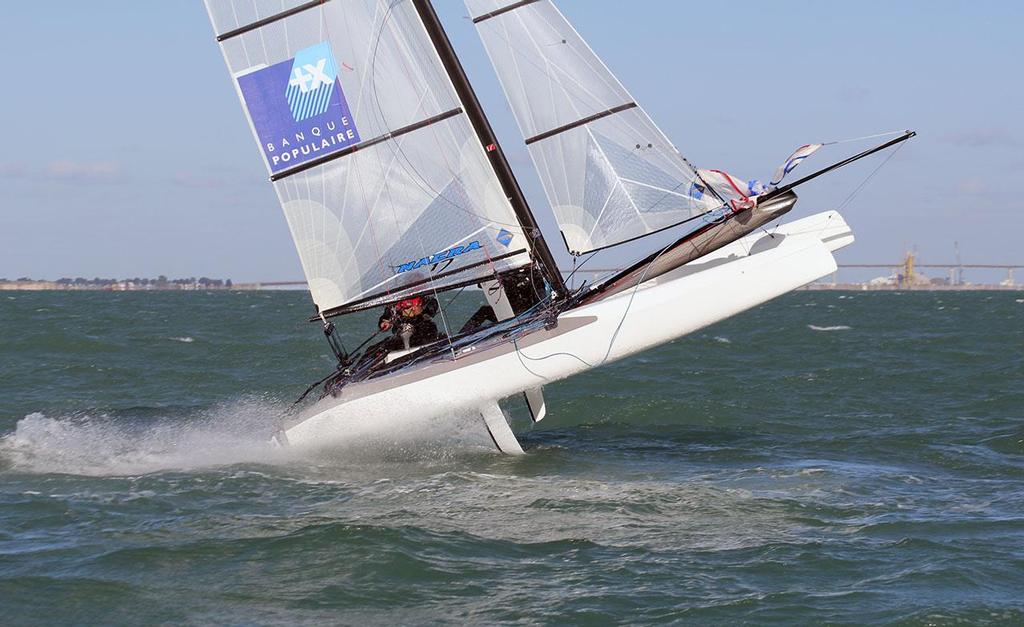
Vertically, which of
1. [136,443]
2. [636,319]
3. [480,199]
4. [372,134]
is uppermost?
[372,134]

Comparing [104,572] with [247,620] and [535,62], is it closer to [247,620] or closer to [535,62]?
[247,620]

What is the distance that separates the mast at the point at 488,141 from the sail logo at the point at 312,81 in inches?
39.0

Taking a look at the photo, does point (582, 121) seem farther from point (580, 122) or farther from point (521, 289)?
point (521, 289)

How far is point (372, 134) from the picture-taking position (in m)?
12.1

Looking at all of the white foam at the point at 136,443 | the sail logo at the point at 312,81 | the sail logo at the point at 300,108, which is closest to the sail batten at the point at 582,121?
the sail logo at the point at 300,108

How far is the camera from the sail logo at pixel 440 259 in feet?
40.0

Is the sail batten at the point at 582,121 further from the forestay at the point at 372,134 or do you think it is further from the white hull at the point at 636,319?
the white hull at the point at 636,319

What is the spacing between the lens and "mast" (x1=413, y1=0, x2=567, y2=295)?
39.6 feet

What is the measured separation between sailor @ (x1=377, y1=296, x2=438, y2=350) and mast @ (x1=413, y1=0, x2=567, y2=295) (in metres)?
1.24

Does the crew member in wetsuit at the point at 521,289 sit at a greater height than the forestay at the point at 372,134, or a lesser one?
lesser

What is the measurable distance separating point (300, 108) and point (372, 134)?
721mm

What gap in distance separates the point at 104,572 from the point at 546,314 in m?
5.10

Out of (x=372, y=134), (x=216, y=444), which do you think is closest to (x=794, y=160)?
(x=372, y=134)

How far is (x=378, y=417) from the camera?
12.1 metres
